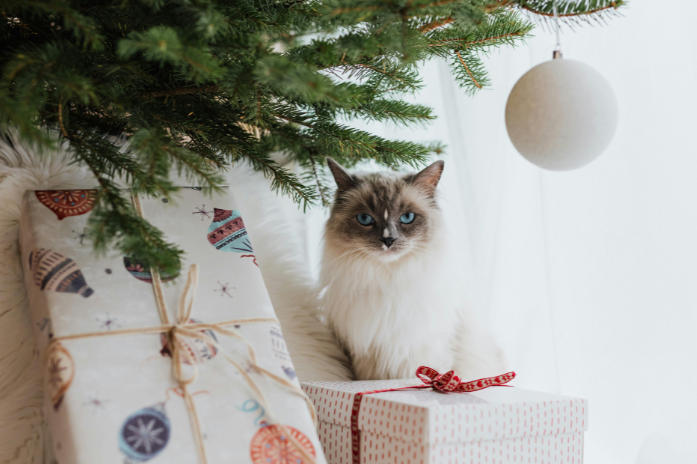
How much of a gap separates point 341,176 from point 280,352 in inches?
17.8

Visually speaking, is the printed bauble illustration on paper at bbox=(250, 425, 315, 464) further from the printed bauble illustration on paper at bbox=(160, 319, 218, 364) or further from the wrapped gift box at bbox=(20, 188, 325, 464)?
the printed bauble illustration on paper at bbox=(160, 319, 218, 364)

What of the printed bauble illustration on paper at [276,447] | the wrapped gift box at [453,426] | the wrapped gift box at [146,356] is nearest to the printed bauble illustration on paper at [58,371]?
the wrapped gift box at [146,356]

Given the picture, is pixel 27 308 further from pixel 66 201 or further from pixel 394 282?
pixel 394 282

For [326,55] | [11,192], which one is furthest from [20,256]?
[326,55]

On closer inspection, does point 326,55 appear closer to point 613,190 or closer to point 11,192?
point 11,192

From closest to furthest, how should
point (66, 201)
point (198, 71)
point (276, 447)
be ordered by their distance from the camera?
point (198, 71), point (276, 447), point (66, 201)

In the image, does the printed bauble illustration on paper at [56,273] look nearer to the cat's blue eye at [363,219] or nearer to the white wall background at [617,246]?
the cat's blue eye at [363,219]

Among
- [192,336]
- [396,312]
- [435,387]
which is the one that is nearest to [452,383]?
[435,387]

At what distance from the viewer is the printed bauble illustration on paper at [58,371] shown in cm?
62

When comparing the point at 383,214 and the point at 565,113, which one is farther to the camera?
the point at 383,214

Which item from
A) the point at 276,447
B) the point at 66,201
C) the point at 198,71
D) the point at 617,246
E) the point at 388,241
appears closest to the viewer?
the point at 198,71

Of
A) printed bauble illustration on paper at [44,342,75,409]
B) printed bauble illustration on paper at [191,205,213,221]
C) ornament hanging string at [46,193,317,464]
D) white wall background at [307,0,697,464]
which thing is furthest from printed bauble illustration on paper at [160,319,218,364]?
white wall background at [307,0,697,464]

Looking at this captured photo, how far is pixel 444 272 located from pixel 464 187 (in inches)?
22.2

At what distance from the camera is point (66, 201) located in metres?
0.77
